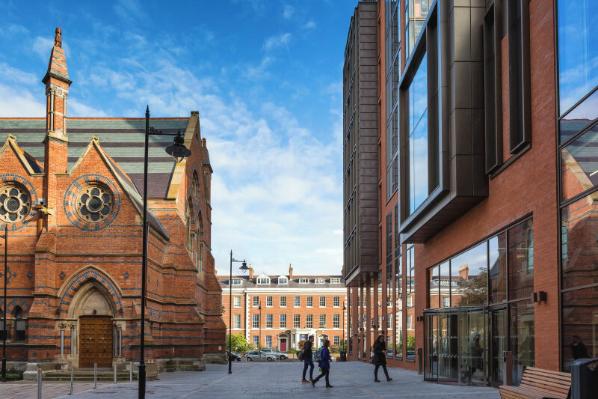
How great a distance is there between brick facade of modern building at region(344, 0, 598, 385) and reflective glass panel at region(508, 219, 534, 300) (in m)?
0.05

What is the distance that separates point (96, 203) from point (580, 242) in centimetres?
2723

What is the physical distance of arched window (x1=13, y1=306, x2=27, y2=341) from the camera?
37812mm

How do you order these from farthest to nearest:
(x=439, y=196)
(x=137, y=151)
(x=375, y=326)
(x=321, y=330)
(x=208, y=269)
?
1. (x=321, y=330)
2. (x=208, y=269)
3. (x=375, y=326)
4. (x=137, y=151)
5. (x=439, y=196)

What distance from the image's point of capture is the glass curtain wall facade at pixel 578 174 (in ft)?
50.2

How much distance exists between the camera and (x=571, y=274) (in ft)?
54.3

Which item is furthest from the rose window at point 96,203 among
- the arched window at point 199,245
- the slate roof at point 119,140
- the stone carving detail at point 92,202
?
the arched window at point 199,245

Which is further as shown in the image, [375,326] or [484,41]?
[375,326]

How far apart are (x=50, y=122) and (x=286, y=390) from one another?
809 inches

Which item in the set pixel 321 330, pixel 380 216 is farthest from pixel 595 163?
pixel 321 330

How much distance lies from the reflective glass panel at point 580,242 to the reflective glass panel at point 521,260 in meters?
2.43

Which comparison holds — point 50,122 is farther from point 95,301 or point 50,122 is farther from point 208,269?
point 208,269

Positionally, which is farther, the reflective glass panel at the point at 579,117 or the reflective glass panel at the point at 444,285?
the reflective glass panel at the point at 444,285

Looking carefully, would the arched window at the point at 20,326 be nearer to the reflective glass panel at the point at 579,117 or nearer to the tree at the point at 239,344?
the reflective glass panel at the point at 579,117

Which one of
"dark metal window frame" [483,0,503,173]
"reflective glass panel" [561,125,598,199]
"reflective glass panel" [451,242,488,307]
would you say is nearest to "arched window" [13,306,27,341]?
"reflective glass panel" [451,242,488,307]
